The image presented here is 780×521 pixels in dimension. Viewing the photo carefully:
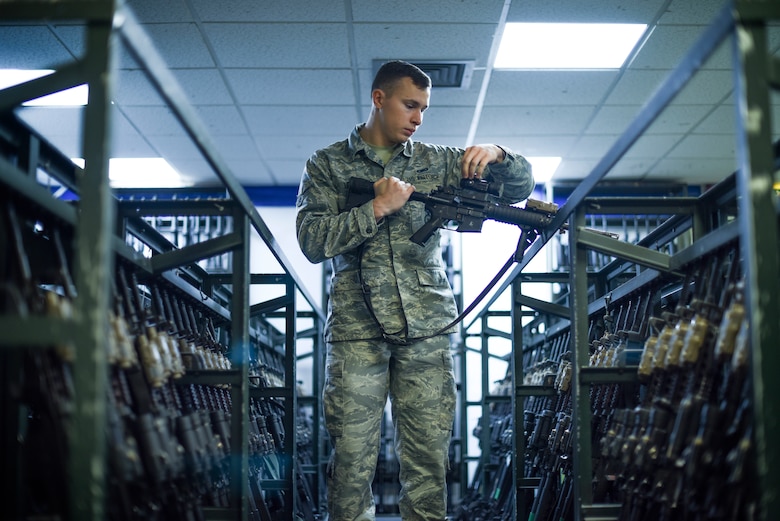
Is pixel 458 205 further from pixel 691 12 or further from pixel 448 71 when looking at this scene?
pixel 448 71

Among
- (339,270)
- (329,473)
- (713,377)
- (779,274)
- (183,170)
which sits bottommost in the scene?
(329,473)

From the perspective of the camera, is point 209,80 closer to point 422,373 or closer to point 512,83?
point 512,83

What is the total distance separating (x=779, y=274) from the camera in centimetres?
134

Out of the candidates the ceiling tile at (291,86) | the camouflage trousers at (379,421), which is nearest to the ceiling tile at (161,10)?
the ceiling tile at (291,86)

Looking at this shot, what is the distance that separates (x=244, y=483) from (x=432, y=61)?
3.95 metres

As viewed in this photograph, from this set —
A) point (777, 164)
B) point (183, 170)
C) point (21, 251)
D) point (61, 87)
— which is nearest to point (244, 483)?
point (21, 251)

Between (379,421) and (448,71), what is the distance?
358 centimetres

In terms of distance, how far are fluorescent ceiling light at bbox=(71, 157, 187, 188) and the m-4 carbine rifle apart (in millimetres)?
5259

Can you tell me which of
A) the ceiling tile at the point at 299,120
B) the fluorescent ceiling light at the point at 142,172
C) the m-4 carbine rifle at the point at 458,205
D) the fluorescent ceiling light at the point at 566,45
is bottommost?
the m-4 carbine rifle at the point at 458,205

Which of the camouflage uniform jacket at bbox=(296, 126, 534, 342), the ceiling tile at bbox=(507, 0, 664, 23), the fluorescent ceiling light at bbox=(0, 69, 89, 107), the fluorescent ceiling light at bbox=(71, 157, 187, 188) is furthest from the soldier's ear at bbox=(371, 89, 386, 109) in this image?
the fluorescent ceiling light at bbox=(71, 157, 187, 188)

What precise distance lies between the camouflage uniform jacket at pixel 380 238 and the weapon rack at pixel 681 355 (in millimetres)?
396

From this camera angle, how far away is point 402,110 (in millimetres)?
2859

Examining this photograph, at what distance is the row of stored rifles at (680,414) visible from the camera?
1.62 m

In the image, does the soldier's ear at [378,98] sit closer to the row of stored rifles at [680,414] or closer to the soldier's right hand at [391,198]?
the soldier's right hand at [391,198]
